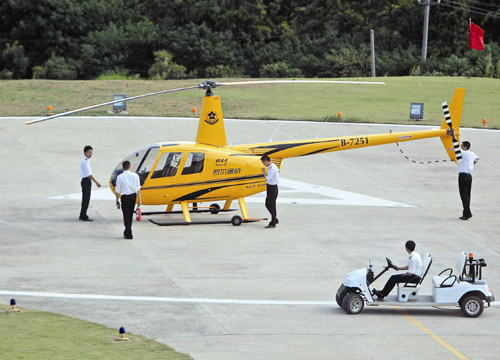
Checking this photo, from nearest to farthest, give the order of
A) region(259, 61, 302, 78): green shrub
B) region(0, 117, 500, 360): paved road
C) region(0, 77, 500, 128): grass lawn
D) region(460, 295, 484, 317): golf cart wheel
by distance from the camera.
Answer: region(0, 117, 500, 360): paved road → region(460, 295, 484, 317): golf cart wheel → region(0, 77, 500, 128): grass lawn → region(259, 61, 302, 78): green shrub

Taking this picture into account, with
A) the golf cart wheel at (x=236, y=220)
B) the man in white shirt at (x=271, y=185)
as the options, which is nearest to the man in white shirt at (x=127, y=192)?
the golf cart wheel at (x=236, y=220)

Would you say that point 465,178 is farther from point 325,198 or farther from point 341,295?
point 341,295

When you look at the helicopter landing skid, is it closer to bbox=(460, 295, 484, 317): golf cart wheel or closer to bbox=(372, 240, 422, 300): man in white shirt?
bbox=(372, 240, 422, 300): man in white shirt

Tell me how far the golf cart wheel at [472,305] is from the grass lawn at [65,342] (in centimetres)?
483

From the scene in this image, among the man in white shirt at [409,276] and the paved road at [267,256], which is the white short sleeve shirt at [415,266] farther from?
the paved road at [267,256]

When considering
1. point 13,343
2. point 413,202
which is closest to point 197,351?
point 13,343

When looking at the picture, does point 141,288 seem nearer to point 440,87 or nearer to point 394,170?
point 394,170

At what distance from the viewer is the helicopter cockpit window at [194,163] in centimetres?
2058

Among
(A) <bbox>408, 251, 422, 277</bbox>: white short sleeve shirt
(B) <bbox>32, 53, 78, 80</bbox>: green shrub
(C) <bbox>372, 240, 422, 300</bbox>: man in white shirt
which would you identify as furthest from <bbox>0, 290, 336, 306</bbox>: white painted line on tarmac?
(B) <bbox>32, 53, 78, 80</bbox>: green shrub

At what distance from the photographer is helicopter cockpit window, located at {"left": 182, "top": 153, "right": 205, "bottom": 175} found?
2058cm

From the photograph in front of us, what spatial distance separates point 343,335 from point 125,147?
2103 cm

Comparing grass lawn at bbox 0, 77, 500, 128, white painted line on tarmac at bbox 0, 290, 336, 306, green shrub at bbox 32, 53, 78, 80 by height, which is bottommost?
white painted line on tarmac at bbox 0, 290, 336, 306

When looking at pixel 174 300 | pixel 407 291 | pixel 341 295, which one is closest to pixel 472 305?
pixel 407 291

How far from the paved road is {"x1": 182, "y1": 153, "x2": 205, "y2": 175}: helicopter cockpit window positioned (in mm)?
1372
